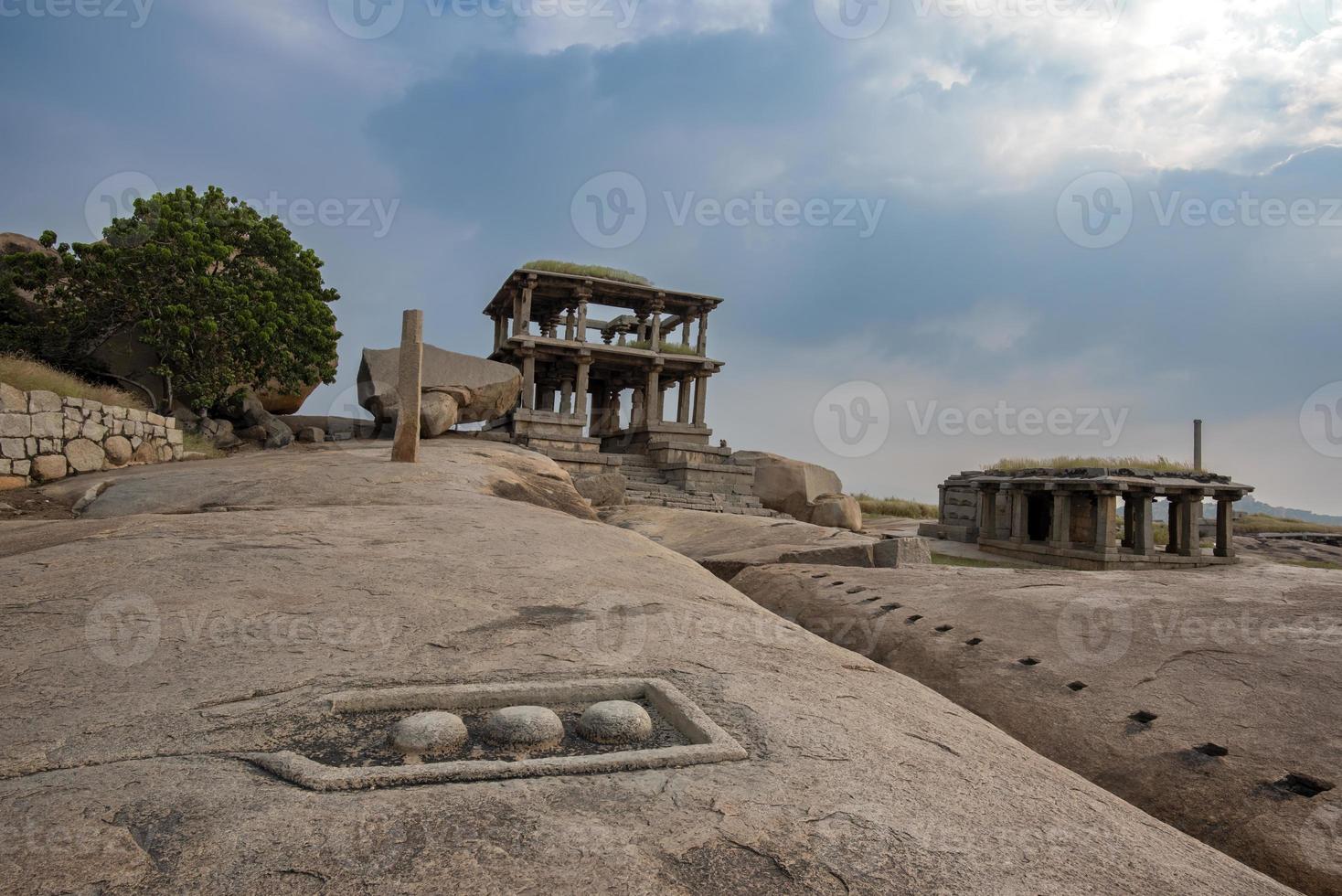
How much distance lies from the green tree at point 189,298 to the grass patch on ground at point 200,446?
2.63 feet

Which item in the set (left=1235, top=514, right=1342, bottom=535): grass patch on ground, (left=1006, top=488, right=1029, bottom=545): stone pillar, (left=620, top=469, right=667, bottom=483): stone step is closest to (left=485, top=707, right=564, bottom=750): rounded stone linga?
(left=620, top=469, right=667, bottom=483): stone step

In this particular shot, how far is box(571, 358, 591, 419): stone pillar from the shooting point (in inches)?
890

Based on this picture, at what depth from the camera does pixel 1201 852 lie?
255 cm

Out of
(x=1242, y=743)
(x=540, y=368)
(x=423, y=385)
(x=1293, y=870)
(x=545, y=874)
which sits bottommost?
(x=1293, y=870)

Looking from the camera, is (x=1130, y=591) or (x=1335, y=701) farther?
(x=1130, y=591)

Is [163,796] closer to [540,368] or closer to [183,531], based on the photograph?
[183,531]

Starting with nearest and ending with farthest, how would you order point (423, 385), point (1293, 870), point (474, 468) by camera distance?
point (1293, 870) < point (474, 468) < point (423, 385)

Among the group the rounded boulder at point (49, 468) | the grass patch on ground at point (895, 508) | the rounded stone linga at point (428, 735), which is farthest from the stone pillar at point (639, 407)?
the rounded stone linga at point (428, 735)

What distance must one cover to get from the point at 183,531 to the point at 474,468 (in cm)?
531

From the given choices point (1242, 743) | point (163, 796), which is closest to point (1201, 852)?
point (1242, 743)

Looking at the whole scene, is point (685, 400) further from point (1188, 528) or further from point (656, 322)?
point (1188, 528)

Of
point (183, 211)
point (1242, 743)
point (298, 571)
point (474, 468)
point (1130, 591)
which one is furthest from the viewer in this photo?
point (183, 211)

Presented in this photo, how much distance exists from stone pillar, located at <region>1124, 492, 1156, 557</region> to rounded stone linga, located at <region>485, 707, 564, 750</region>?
18.0m

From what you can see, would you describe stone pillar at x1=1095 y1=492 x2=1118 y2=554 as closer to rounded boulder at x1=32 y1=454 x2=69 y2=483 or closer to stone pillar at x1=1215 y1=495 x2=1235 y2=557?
stone pillar at x1=1215 y1=495 x2=1235 y2=557
